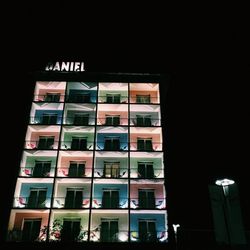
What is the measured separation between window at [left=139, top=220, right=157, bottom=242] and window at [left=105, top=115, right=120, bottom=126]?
9.88m

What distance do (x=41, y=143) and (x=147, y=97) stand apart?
11.6 metres

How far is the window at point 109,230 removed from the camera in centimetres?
2452

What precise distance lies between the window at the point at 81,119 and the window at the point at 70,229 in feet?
31.0

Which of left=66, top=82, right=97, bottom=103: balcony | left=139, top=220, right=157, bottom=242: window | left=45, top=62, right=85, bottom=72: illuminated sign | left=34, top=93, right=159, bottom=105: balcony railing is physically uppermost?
left=45, top=62, right=85, bottom=72: illuminated sign

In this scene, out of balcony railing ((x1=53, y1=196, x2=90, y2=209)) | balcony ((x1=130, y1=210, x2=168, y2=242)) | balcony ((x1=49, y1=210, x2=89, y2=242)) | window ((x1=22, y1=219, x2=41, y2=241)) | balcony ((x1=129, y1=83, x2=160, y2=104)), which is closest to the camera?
balcony ((x1=49, y1=210, x2=89, y2=242))

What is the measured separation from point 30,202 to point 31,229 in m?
2.27

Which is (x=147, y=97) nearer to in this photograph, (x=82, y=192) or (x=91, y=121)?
(x=91, y=121)

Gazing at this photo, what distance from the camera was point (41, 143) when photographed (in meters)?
30.1

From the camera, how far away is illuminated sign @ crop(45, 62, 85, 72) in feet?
106

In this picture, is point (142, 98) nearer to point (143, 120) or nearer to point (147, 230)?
point (143, 120)

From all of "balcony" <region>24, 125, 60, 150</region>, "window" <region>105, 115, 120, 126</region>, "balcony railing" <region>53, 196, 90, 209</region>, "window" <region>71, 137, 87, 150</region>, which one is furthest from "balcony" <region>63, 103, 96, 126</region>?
"balcony railing" <region>53, 196, 90, 209</region>

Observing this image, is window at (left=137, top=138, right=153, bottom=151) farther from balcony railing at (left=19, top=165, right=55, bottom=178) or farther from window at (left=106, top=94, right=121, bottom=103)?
balcony railing at (left=19, top=165, right=55, bottom=178)

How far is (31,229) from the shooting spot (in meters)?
25.3

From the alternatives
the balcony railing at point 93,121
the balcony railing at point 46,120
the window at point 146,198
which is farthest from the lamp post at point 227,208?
the balcony railing at point 46,120
